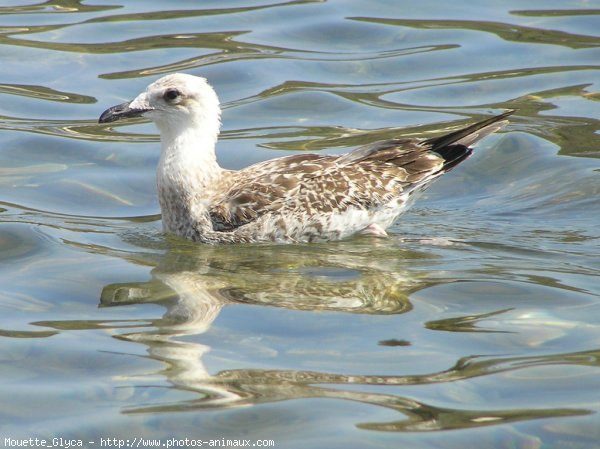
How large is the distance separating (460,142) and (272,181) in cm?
164

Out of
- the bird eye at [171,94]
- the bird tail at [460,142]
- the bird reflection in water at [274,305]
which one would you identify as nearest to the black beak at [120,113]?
the bird eye at [171,94]

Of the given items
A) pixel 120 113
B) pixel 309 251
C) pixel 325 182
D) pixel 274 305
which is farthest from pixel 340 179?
pixel 274 305

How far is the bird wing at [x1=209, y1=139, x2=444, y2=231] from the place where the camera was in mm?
10250

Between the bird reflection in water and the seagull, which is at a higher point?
the seagull

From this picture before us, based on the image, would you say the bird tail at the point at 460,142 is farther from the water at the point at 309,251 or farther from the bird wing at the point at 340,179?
the water at the point at 309,251

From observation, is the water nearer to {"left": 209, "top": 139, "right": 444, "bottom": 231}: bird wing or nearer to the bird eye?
{"left": 209, "top": 139, "right": 444, "bottom": 231}: bird wing

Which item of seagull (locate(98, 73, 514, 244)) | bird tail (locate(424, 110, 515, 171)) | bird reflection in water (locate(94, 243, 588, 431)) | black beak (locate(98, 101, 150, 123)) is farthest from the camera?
bird tail (locate(424, 110, 515, 171))

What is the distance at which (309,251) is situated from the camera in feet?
33.0

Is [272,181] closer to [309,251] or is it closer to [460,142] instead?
[309,251]

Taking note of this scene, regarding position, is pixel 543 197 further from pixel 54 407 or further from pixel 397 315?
pixel 54 407

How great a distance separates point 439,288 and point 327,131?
477 cm

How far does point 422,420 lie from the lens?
6.57 meters

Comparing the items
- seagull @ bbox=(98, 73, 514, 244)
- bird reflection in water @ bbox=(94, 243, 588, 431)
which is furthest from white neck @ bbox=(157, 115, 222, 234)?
bird reflection in water @ bbox=(94, 243, 588, 431)

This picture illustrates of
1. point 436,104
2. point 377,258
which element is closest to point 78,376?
point 377,258
